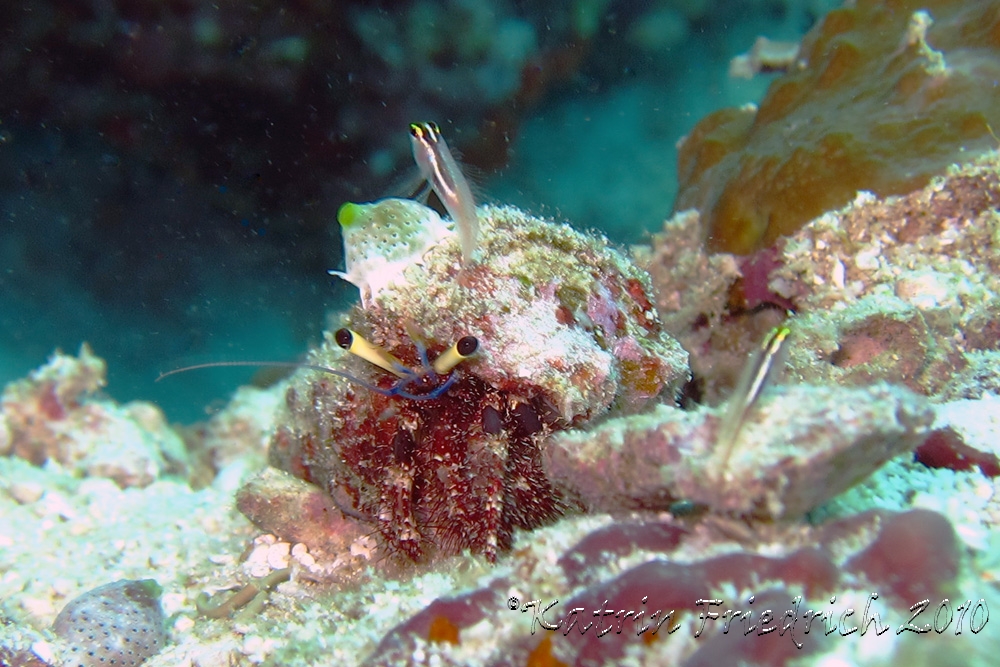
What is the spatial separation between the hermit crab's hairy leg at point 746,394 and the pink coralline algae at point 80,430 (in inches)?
217

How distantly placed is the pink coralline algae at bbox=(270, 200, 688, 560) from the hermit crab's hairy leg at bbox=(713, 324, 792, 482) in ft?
3.17

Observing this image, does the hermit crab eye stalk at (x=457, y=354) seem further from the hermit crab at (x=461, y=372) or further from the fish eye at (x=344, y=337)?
the fish eye at (x=344, y=337)

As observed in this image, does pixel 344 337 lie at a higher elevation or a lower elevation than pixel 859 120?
lower

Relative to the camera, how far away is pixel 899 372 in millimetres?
3256

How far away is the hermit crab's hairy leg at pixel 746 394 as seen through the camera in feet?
4.49

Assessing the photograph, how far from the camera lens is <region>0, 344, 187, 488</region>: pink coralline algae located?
534cm

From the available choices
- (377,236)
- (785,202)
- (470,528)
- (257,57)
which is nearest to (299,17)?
(257,57)

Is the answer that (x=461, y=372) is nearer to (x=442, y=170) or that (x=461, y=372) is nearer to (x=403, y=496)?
(x=403, y=496)

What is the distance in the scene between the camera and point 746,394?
1.37 m

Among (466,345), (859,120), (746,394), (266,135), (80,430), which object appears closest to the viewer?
(746,394)

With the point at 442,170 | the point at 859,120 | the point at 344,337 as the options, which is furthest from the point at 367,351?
the point at 859,120

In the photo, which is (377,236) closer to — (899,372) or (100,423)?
(899,372)

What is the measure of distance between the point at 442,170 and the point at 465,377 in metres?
0.86

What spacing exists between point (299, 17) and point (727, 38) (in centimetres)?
593
